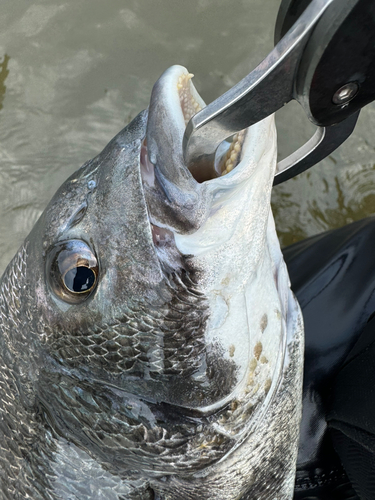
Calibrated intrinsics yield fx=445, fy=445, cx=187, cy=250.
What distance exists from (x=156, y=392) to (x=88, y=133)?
2209 mm

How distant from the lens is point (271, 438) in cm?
147

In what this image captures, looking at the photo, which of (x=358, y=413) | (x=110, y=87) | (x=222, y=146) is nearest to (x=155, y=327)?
(x=222, y=146)

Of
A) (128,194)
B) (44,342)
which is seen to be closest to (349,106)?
(128,194)

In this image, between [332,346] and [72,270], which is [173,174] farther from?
[332,346]

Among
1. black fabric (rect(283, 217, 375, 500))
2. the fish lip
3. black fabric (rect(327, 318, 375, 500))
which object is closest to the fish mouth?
the fish lip

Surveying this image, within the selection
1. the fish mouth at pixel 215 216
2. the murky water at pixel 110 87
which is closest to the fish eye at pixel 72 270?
the fish mouth at pixel 215 216

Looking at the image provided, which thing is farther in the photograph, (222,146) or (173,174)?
(222,146)

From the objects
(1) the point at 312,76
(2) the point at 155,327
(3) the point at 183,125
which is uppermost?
(3) the point at 183,125

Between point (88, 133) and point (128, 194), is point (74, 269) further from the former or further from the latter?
point (88, 133)

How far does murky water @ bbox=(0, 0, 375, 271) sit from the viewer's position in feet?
9.65

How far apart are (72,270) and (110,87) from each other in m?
2.16

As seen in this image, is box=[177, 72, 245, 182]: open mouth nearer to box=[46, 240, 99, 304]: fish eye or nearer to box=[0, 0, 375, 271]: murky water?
box=[46, 240, 99, 304]: fish eye

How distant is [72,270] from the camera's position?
1.17 metres

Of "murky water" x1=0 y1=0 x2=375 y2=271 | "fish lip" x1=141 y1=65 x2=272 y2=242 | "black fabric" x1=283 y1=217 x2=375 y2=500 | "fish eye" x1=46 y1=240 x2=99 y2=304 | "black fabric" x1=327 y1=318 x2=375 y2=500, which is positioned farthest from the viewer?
"murky water" x1=0 y1=0 x2=375 y2=271
